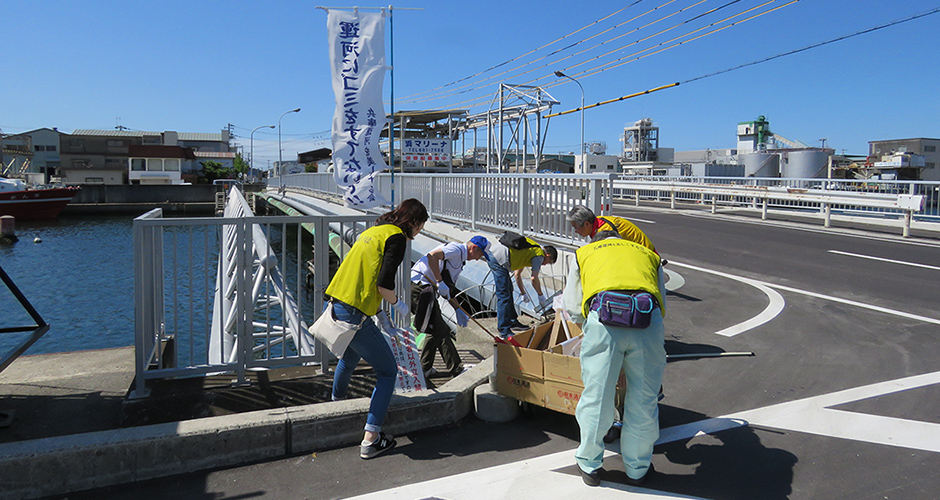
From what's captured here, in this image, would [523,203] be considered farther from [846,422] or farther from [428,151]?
[428,151]

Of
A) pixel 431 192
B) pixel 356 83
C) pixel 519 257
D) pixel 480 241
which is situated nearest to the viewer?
pixel 480 241

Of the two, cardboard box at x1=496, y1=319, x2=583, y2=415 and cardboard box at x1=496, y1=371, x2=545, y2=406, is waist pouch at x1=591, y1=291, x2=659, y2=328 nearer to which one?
cardboard box at x1=496, y1=319, x2=583, y2=415

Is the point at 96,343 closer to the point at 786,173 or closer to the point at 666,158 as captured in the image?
the point at 786,173

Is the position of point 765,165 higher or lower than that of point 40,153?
lower

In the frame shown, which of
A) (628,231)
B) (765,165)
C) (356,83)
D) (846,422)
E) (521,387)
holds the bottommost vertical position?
(846,422)

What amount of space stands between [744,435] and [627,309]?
5.62 ft

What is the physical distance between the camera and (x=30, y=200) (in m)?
43.9

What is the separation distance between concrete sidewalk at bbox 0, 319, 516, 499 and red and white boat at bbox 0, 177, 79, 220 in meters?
48.5

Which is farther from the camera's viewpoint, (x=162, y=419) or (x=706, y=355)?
(x=706, y=355)

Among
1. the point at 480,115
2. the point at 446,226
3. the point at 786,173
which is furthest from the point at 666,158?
the point at 446,226

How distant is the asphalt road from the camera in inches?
142

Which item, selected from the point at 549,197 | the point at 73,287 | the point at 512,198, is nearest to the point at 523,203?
the point at 512,198

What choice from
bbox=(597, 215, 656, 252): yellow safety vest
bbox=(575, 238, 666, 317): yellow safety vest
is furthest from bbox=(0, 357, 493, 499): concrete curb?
bbox=(597, 215, 656, 252): yellow safety vest

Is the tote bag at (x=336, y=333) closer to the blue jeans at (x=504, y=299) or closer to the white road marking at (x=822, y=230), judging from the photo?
the blue jeans at (x=504, y=299)
